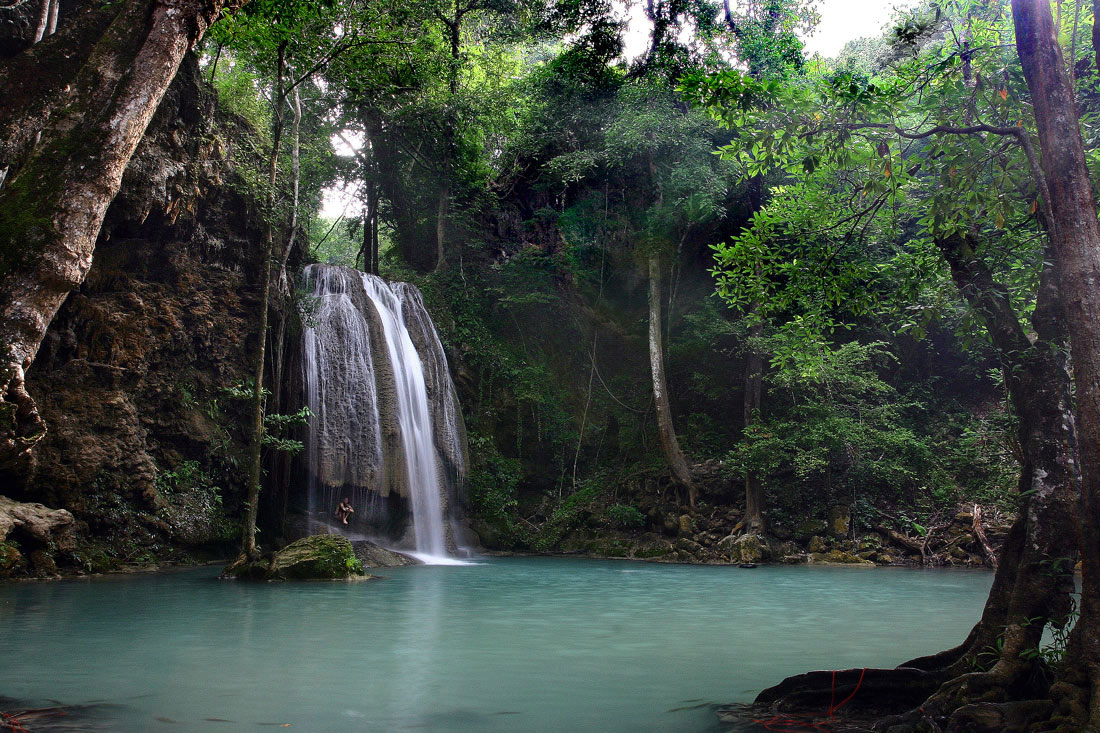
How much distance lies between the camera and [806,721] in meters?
3.94

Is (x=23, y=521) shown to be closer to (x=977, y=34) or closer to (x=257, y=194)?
(x=257, y=194)

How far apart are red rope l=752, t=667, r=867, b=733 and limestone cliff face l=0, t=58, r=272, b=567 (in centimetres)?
1118

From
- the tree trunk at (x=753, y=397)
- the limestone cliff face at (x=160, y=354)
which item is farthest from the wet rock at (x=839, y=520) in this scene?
the limestone cliff face at (x=160, y=354)

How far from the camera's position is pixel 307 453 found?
15.3 m

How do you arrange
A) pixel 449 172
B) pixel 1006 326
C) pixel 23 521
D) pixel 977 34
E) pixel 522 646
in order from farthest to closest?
pixel 449 172 < pixel 23 521 < pixel 522 646 < pixel 977 34 < pixel 1006 326

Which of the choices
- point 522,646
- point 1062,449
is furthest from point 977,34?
point 522,646

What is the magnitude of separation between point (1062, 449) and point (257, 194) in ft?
40.5

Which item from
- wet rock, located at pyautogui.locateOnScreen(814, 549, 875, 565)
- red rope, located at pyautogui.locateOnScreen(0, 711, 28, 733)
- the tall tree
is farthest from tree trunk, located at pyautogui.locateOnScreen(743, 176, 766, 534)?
red rope, located at pyautogui.locateOnScreen(0, 711, 28, 733)

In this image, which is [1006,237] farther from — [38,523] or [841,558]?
[841,558]

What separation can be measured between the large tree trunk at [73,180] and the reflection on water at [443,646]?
6.70 ft

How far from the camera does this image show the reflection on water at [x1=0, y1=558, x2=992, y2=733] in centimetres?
442

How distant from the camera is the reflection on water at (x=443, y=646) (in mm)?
4418

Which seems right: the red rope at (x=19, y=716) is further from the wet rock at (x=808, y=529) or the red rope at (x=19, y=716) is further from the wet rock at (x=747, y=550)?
the wet rock at (x=808, y=529)

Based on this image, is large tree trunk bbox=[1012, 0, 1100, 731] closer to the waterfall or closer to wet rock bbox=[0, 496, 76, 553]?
wet rock bbox=[0, 496, 76, 553]
